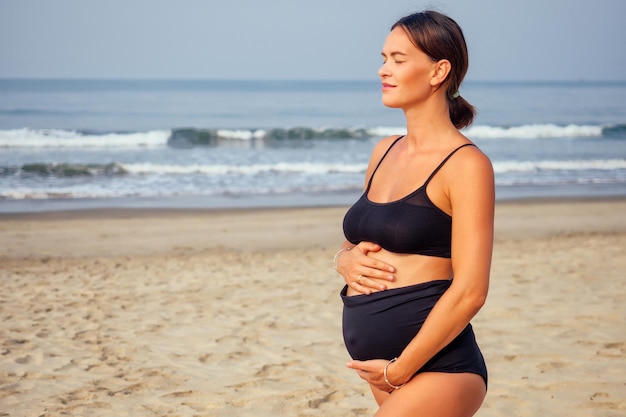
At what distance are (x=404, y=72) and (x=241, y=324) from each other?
4978 mm

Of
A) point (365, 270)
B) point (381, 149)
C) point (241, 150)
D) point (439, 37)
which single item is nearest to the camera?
point (439, 37)

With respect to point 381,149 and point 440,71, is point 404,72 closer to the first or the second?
point 440,71

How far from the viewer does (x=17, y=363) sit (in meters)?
5.85

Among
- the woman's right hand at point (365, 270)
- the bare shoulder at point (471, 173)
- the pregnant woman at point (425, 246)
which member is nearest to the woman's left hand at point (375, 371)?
the pregnant woman at point (425, 246)

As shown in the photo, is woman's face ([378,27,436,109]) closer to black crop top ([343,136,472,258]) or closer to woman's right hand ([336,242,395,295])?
black crop top ([343,136,472,258])

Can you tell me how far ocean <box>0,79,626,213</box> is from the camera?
17.5 m

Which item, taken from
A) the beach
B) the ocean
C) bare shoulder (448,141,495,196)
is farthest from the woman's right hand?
the ocean

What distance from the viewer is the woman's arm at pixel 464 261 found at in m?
2.20

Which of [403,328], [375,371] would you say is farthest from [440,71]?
[375,371]

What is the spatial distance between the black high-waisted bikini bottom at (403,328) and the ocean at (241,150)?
43.0 ft

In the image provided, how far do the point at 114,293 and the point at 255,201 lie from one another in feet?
26.6

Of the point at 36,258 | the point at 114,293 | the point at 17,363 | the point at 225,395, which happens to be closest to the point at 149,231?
the point at 36,258

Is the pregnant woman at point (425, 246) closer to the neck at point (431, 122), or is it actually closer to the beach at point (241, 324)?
the neck at point (431, 122)

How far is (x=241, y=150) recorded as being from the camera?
1118 inches
